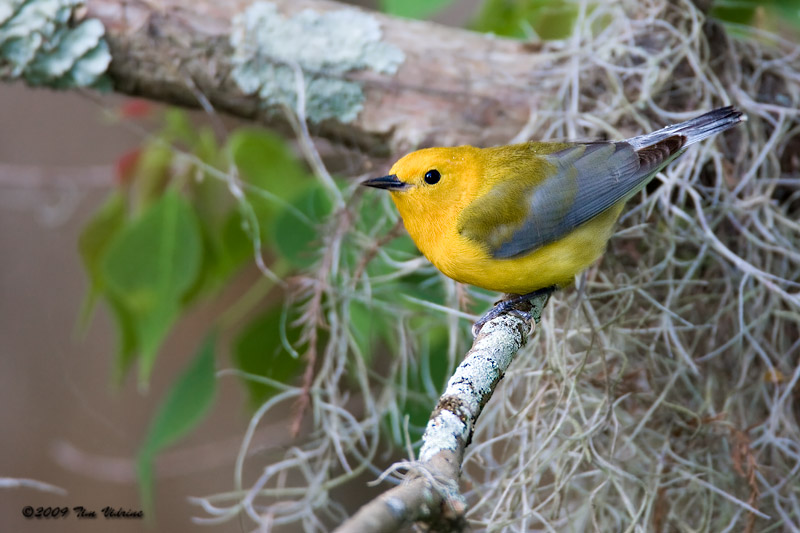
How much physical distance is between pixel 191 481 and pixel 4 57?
2411 mm

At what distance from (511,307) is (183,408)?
39.8 inches

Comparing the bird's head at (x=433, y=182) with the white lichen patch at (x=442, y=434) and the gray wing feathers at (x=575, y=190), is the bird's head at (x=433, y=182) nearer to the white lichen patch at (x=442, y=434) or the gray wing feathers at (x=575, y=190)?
the gray wing feathers at (x=575, y=190)

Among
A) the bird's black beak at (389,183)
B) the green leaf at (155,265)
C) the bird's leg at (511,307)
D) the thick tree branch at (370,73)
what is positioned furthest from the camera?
the thick tree branch at (370,73)

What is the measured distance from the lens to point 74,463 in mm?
3369

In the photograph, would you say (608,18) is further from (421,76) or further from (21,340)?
(21,340)

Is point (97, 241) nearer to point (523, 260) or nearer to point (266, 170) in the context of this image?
point (266, 170)

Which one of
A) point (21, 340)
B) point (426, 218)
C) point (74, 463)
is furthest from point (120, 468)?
point (426, 218)

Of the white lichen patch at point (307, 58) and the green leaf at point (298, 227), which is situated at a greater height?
the white lichen patch at point (307, 58)

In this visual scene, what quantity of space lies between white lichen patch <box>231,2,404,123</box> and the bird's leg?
2.54 feet

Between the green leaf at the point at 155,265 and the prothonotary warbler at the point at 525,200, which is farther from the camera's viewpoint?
the green leaf at the point at 155,265

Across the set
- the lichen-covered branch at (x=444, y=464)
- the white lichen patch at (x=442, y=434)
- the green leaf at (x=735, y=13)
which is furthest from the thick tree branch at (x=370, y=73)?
the white lichen patch at (x=442, y=434)

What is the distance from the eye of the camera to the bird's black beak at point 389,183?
1747 millimetres

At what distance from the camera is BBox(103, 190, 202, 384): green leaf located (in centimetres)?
200

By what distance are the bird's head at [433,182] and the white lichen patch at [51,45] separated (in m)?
0.96
